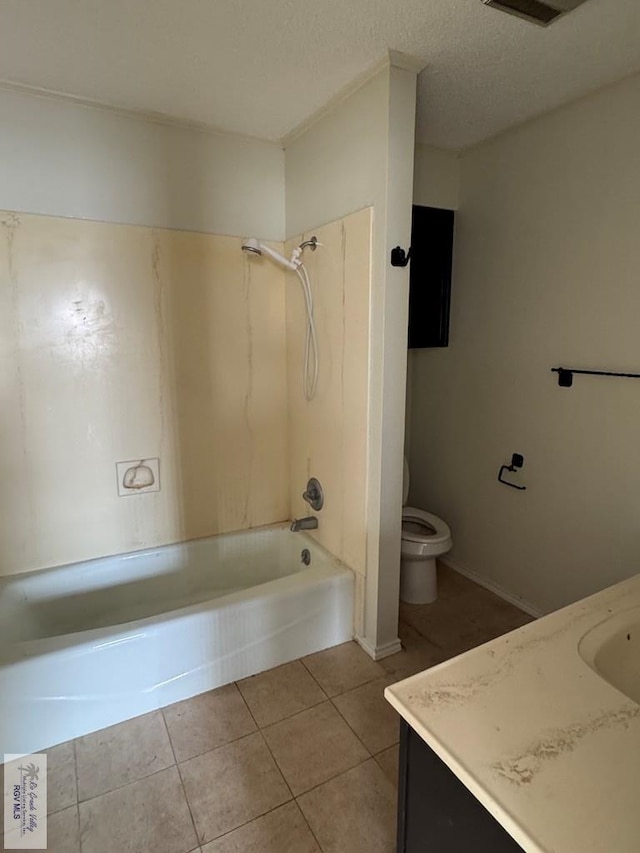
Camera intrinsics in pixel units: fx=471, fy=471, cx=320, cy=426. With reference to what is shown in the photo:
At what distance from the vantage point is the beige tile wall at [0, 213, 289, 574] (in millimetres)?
1969

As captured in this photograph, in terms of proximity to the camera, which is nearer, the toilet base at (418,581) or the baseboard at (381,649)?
the baseboard at (381,649)

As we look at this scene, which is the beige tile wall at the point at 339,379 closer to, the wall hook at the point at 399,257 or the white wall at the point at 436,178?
the wall hook at the point at 399,257

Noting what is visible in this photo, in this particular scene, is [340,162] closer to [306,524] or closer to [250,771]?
[306,524]

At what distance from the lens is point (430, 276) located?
2.59 meters

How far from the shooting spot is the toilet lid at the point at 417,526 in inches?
99.9

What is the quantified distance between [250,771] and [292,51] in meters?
2.39

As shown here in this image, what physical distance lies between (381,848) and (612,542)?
1.43 m

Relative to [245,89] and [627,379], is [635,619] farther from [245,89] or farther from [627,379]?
[245,89]

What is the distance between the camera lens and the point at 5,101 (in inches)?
71.0

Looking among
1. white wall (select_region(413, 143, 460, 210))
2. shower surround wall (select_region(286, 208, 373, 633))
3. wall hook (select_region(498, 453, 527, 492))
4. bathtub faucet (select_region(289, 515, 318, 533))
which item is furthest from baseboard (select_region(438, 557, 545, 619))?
white wall (select_region(413, 143, 460, 210))

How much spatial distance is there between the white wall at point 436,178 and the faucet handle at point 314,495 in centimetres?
158

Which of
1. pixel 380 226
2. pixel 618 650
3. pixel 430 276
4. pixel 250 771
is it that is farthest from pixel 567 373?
pixel 250 771

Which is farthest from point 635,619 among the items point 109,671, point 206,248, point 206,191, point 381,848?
point 206,191

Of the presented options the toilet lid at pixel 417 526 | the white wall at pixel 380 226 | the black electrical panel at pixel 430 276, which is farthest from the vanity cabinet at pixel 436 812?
the black electrical panel at pixel 430 276
